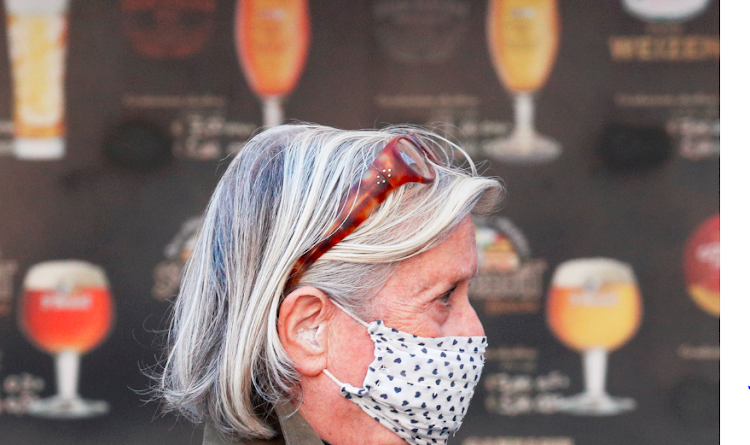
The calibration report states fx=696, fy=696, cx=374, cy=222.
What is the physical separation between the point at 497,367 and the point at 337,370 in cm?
201

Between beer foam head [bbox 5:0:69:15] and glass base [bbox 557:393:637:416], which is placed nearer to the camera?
beer foam head [bbox 5:0:69:15]

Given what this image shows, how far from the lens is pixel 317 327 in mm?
1258

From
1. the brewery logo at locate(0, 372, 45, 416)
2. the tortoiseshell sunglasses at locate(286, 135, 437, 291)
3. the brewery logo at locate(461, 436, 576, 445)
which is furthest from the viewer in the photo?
the brewery logo at locate(461, 436, 576, 445)

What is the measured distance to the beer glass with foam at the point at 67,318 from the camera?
303 cm

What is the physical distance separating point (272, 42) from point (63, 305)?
4.90ft

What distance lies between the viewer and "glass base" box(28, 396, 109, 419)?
3.01m

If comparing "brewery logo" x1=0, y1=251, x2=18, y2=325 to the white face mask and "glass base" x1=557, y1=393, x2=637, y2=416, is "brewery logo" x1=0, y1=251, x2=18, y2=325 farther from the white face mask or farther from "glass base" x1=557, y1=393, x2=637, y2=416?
"glass base" x1=557, y1=393, x2=637, y2=416

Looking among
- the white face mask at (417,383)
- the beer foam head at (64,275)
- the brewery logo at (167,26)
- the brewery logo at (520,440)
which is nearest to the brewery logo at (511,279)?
the brewery logo at (520,440)

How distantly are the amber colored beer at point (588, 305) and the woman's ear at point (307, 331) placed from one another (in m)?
2.11

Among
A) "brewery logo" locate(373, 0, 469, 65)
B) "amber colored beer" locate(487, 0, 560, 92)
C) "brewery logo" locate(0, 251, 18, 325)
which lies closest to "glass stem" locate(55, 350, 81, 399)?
"brewery logo" locate(0, 251, 18, 325)

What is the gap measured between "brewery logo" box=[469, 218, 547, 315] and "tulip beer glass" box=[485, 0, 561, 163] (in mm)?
333

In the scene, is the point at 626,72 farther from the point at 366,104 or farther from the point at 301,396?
the point at 301,396

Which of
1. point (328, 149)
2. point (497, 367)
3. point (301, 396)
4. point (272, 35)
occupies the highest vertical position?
point (272, 35)
